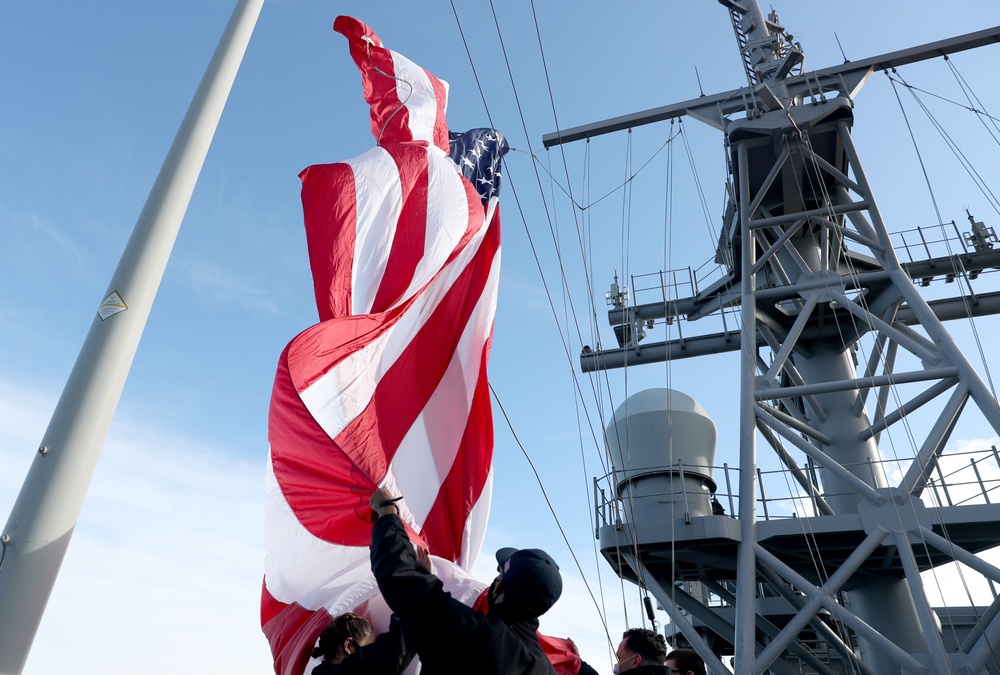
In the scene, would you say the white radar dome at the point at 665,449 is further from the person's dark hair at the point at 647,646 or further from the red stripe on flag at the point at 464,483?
the person's dark hair at the point at 647,646

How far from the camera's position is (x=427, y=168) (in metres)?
3.99

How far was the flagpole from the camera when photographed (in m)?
1.54

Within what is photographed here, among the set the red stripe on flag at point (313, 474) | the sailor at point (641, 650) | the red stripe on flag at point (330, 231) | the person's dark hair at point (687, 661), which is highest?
the red stripe on flag at point (330, 231)

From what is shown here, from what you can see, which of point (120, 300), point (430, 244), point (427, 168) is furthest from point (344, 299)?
point (120, 300)

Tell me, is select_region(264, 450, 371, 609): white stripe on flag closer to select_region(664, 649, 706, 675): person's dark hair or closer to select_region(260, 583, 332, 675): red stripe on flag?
select_region(260, 583, 332, 675): red stripe on flag

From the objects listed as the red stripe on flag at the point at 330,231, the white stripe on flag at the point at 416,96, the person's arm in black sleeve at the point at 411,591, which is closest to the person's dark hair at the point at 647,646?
the person's arm in black sleeve at the point at 411,591

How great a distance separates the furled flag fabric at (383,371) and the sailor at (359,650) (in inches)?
14.5

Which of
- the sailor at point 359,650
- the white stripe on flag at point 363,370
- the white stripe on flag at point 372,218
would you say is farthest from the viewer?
the white stripe on flag at point 372,218

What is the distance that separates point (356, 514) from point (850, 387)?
18.7 feet

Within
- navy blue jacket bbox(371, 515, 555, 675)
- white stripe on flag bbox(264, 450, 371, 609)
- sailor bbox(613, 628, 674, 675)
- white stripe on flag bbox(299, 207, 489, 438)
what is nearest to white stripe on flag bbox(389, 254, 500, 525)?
white stripe on flag bbox(299, 207, 489, 438)

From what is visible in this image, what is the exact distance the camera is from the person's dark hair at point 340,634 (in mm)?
2186

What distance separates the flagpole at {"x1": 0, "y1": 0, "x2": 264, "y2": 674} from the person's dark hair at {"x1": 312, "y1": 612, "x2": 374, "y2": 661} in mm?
852

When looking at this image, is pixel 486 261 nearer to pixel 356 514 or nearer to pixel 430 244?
pixel 430 244

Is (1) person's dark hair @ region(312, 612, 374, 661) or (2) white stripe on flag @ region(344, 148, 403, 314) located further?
(2) white stripe on flag @ region(344, 148, 403, 314)
